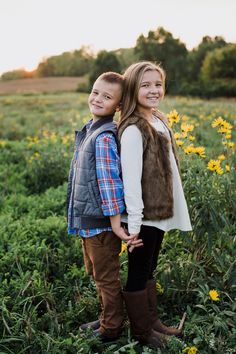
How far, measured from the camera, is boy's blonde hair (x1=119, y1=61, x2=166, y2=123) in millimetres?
2098

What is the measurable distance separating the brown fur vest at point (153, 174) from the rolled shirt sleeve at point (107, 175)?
0.33 feet

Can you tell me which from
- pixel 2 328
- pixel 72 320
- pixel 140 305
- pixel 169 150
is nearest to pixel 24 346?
pixel 2 328

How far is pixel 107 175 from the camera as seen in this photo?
203 centimetres

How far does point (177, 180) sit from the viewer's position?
7.37ft

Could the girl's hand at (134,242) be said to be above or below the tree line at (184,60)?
below

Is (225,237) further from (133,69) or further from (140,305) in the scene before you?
(133,69)

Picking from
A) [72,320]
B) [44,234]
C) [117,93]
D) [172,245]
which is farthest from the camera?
[44,234]

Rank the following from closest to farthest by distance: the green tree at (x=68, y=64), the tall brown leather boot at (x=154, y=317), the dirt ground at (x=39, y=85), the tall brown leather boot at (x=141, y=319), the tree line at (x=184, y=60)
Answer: the tall brown leather boot at (x=141, y=319)
the tall brown leather boot at (x=154, y=317)
the tree line at (x=184, y=60)
the dirt ground at (x=39, y=85)
the green tree at (x=68, y=64)

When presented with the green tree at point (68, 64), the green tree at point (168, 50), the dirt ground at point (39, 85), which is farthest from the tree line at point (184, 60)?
the green tree at point (68, 64)

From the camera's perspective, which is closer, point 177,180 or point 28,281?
point 177,180

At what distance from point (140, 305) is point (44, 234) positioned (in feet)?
4.44

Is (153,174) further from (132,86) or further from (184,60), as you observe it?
(184,60)

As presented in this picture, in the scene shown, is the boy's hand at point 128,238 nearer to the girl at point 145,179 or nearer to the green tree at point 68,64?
the girl at point 145,179

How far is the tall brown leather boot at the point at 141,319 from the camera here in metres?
2.25
